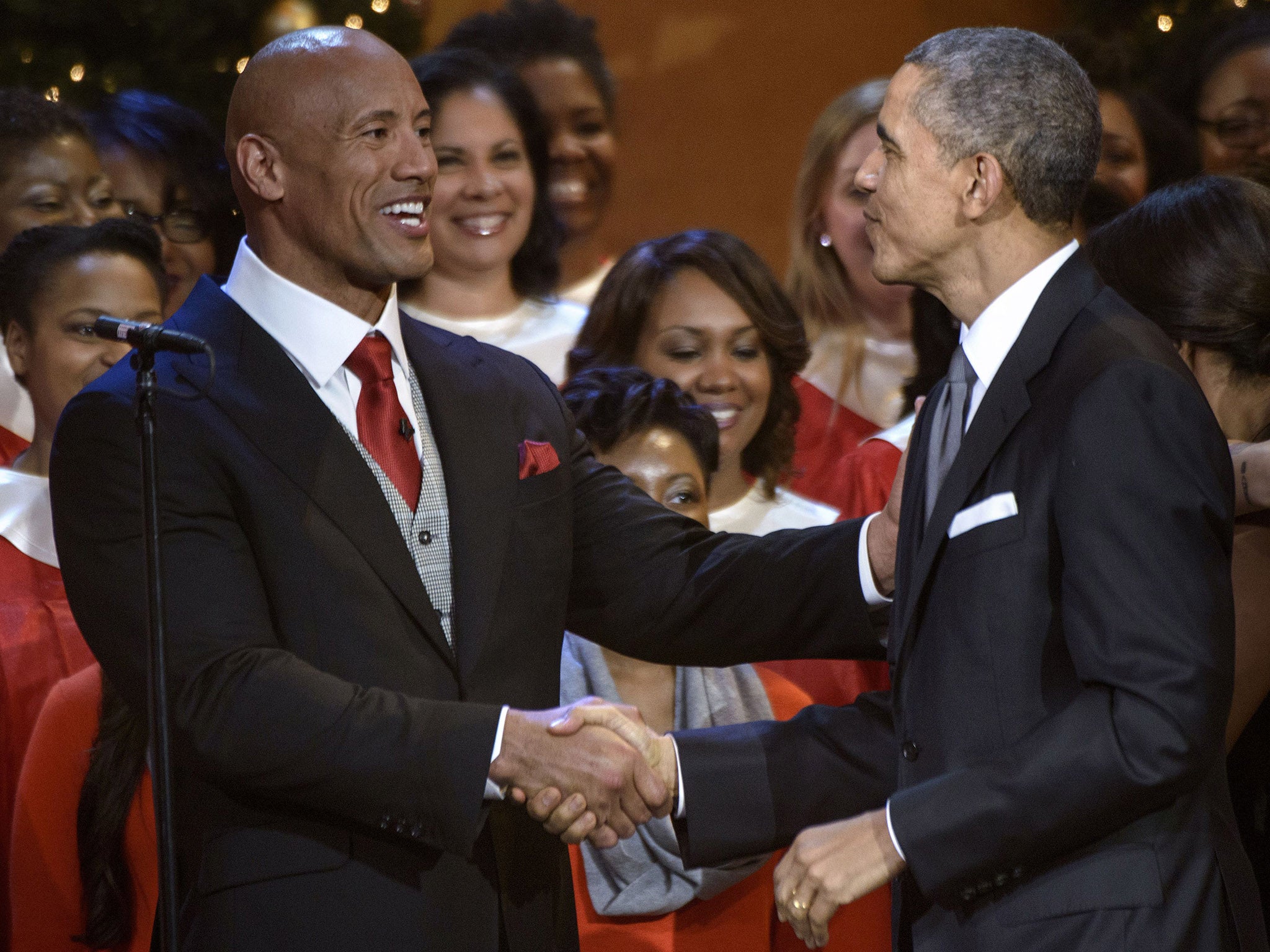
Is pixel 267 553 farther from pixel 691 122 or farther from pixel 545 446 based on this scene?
pixel 691 122

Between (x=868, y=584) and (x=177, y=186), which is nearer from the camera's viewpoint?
(x=868, y=584)

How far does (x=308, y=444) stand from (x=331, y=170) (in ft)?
1.36

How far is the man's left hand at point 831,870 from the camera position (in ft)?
5.84

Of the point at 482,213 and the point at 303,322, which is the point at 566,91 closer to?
the point at 482,213

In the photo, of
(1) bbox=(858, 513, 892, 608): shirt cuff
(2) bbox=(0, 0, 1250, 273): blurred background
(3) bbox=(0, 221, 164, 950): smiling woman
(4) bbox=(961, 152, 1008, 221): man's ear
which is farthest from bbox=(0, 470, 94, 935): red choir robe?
(2) bbox=(0, 0, 1250, 273): blurred background

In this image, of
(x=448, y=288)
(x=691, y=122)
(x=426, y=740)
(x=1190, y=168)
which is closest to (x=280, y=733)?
(x=426, y=740)

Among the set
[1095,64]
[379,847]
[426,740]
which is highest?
[1095,64]

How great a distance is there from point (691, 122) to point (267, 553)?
5203 millimetres

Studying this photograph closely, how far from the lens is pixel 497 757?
205 centimetres

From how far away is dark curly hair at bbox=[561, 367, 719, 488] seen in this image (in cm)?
310

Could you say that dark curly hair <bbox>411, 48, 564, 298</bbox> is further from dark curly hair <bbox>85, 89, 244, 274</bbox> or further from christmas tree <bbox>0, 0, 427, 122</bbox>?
christmas tree <bbox>0, 0, 427, 122</bbox>

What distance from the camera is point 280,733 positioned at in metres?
1.99

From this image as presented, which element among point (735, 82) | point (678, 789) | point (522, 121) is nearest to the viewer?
point (678, 789)

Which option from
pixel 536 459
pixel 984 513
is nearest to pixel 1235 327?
pixel 984 513
